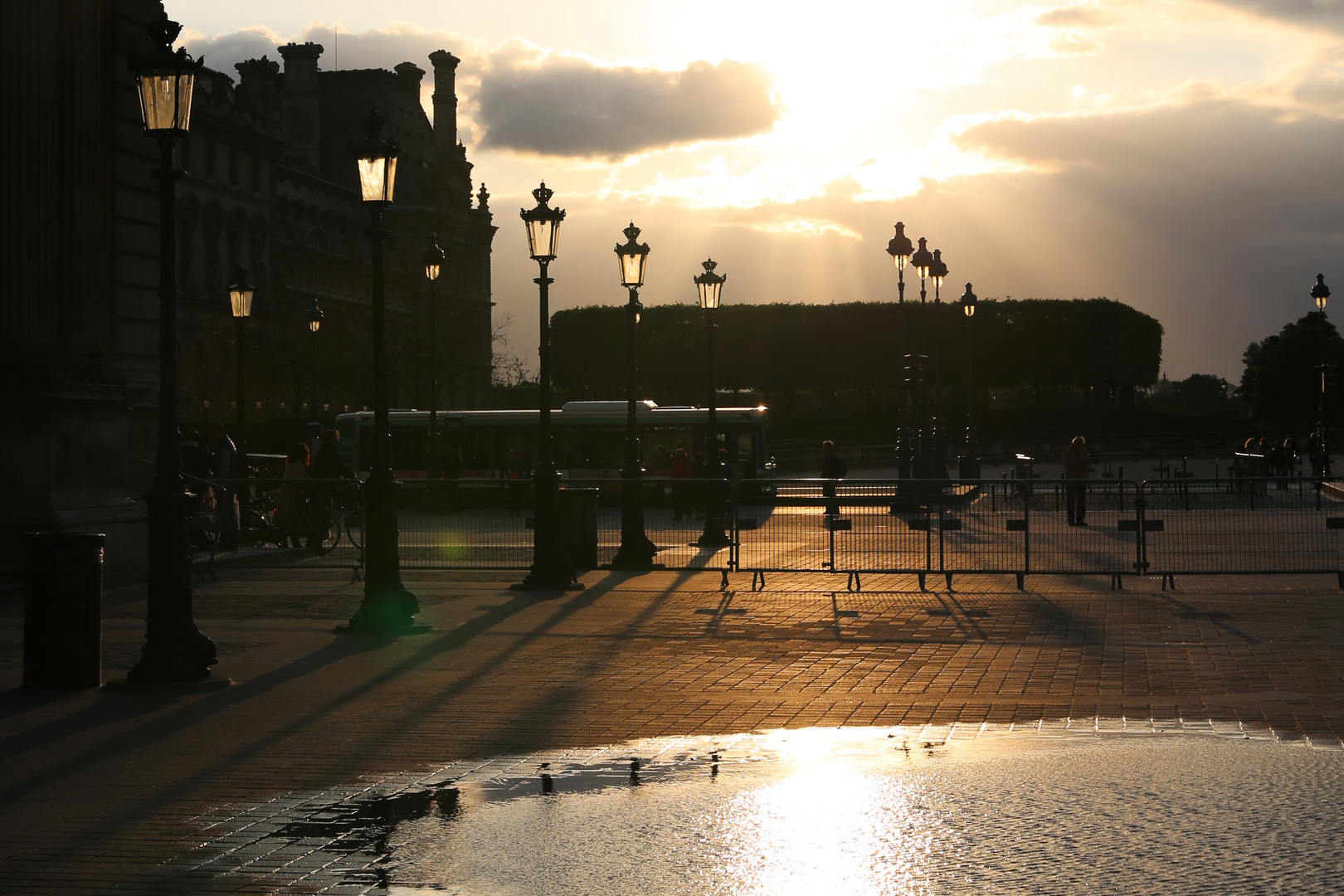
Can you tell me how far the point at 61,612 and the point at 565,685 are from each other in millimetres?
3233

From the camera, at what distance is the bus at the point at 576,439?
4278cm

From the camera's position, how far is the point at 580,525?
18172 mm

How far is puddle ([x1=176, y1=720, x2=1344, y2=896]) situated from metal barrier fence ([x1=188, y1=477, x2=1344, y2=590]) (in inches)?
334

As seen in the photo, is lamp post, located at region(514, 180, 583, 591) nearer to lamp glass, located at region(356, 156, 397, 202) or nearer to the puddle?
lamp glass, located at region(356, 156, 397, 202)

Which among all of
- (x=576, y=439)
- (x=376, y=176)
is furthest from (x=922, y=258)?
(x=376, y=176)

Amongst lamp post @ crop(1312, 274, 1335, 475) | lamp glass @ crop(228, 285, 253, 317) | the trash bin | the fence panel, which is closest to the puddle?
the fence panel

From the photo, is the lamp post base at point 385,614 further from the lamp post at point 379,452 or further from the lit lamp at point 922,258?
the lit lamp at point 922,258

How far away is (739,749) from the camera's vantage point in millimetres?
7242

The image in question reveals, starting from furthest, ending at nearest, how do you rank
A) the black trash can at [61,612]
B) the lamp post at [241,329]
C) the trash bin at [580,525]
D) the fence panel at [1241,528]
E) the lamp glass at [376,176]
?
the lamp post at [241,329] < the trash bin at [580,525] < the fence panel at [1241,528] < the lamp glass at [376,176] < the black trash can at [61,612]

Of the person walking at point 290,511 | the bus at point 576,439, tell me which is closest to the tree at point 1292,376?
the bus at point 576,439

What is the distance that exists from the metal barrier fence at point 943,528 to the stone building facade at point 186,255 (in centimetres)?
226

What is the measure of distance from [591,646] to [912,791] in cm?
530

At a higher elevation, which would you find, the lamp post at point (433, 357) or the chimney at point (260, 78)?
the chimney at point (260, 78)

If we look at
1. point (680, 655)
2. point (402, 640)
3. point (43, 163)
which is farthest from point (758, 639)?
point (43, 163)
